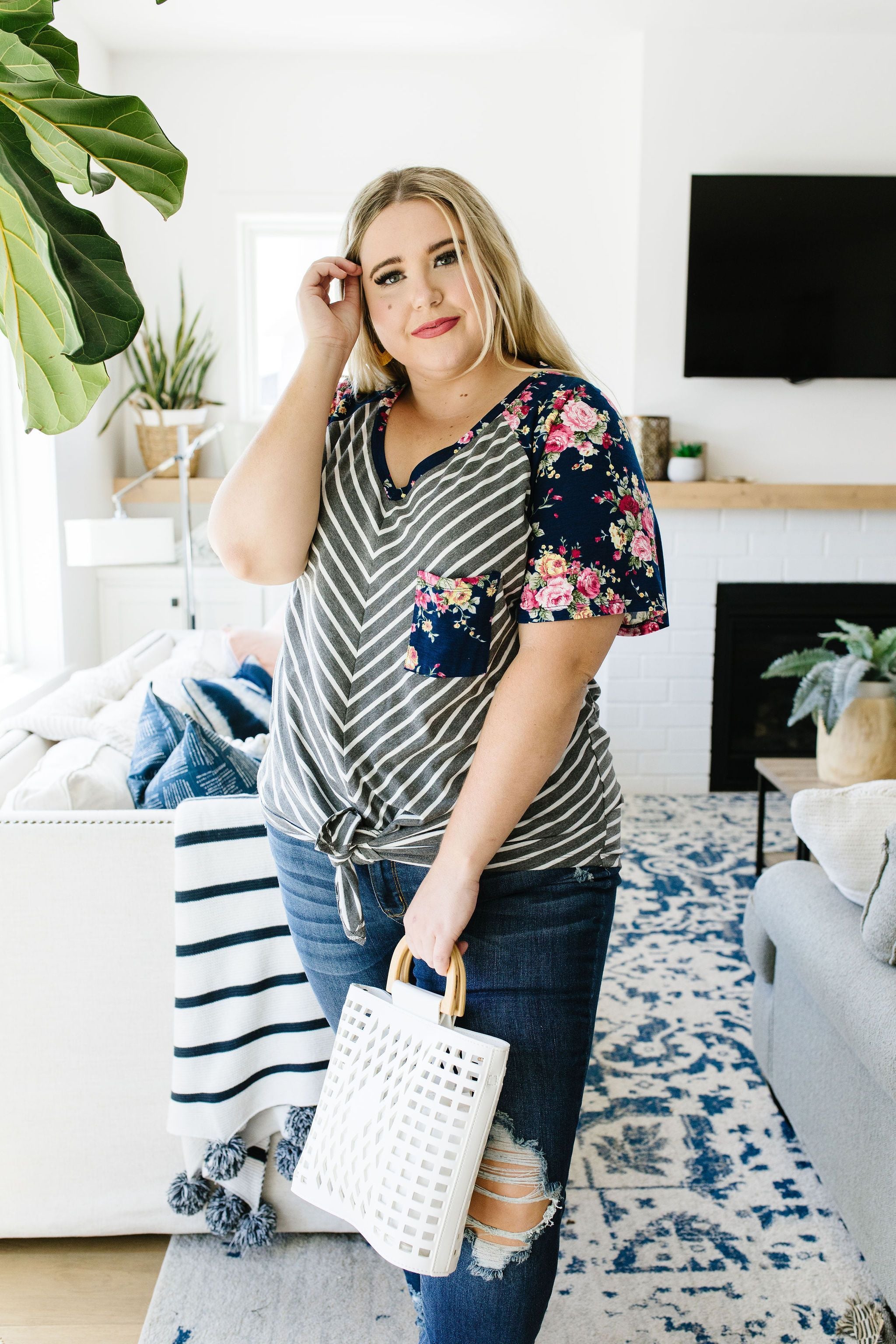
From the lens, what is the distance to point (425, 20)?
151 inches

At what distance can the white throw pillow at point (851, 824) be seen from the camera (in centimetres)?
154

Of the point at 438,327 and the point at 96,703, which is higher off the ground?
the point at 438,327

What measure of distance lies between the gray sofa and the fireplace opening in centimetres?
228

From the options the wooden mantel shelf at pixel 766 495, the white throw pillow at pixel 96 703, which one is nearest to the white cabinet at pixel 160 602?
the white throw pillow at pixel 96 703

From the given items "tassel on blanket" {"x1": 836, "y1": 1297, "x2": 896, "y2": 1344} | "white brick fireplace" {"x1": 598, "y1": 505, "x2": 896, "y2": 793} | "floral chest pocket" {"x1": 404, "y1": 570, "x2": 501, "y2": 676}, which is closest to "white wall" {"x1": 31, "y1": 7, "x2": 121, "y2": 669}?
"white brick fireplace" {"x1": 598, "y1": 505, "x2": 896, "y2": 793}

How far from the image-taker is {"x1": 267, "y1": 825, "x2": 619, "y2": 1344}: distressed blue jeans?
3.22ft

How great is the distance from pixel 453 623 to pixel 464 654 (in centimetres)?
3

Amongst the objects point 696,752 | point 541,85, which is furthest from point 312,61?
point 696,752

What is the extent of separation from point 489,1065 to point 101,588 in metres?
3.74

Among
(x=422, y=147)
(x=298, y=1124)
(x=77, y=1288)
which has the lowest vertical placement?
(x=77, y=1288)

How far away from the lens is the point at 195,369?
14.6 ft

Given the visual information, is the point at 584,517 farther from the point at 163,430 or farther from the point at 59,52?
the point at 163,430

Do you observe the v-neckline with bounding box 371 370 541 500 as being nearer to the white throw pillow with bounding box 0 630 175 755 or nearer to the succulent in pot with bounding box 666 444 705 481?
the white throw pillow with bounding box 0 630 175 755

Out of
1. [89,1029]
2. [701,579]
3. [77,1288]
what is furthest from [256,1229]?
[701,579]
